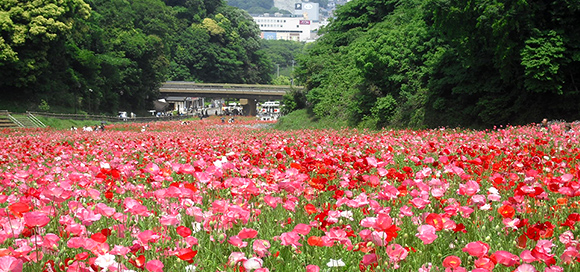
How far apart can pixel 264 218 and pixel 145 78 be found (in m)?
70.7

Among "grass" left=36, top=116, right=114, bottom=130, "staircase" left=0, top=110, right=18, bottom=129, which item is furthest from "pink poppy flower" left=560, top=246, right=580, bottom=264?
"grass" left=36, top=116, right=114, bottom=130

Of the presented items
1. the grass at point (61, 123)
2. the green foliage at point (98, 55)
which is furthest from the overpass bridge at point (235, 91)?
the grass at point (61, 123)

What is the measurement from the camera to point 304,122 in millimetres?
43094

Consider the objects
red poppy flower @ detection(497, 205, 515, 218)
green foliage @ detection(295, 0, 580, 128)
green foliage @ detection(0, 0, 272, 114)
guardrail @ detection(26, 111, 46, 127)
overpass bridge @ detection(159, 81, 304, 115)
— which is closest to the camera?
red poppy flower @ detection(497, 205, 515, 218)

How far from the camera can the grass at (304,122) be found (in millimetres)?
36606

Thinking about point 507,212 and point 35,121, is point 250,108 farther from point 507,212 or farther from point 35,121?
point 507,212

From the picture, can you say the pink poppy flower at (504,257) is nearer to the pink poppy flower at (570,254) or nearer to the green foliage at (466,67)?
the pink poppy flower at (570,254)

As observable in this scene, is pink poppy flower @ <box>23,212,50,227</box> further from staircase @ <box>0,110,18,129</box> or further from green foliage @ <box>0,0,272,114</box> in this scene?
green foliage @ <box>0,0,272,114</box>

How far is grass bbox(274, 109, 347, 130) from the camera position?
1441 inches

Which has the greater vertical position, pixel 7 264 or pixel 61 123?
pixel 7 264

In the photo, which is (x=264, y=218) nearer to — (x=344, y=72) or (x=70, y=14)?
(x=344, y=72)

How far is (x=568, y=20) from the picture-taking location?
1870 cm

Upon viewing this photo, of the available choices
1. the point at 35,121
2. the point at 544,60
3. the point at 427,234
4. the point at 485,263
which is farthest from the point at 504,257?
the point at 35,121

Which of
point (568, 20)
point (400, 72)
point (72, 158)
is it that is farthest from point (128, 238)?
point (400, 72)
